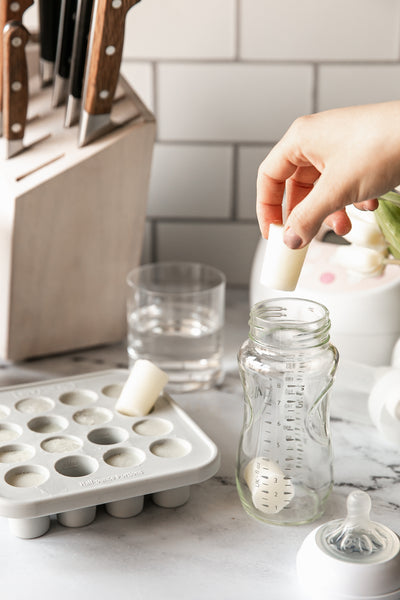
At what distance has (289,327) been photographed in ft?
2.26

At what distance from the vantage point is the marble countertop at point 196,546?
0.63 meters

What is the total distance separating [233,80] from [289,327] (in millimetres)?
552

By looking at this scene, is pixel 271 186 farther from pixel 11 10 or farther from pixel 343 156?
pixel 11 10

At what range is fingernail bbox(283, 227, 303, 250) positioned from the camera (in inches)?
24.0

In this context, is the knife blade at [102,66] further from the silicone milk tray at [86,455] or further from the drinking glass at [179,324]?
the silicone milk tray at [86,455]

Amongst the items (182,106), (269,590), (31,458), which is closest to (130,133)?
(182,106)

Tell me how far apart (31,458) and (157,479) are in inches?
4.6

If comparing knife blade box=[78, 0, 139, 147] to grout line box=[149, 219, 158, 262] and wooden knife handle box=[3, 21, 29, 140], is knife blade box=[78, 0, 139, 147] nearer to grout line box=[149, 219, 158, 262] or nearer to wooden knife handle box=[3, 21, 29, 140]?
wooden knife handle box=[3, 21, 29, 140]

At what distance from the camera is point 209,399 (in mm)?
930

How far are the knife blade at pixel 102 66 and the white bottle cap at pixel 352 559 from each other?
1.65ft

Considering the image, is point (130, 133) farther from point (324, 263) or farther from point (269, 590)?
point (269, 590)

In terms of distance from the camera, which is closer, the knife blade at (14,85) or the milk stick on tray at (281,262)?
Answer: the milk stick on tray at (281,262)

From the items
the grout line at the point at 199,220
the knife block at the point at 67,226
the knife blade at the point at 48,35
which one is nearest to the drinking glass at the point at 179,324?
the knife block at the point at 67,226

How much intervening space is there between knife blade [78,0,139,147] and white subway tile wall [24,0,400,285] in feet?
0.82
